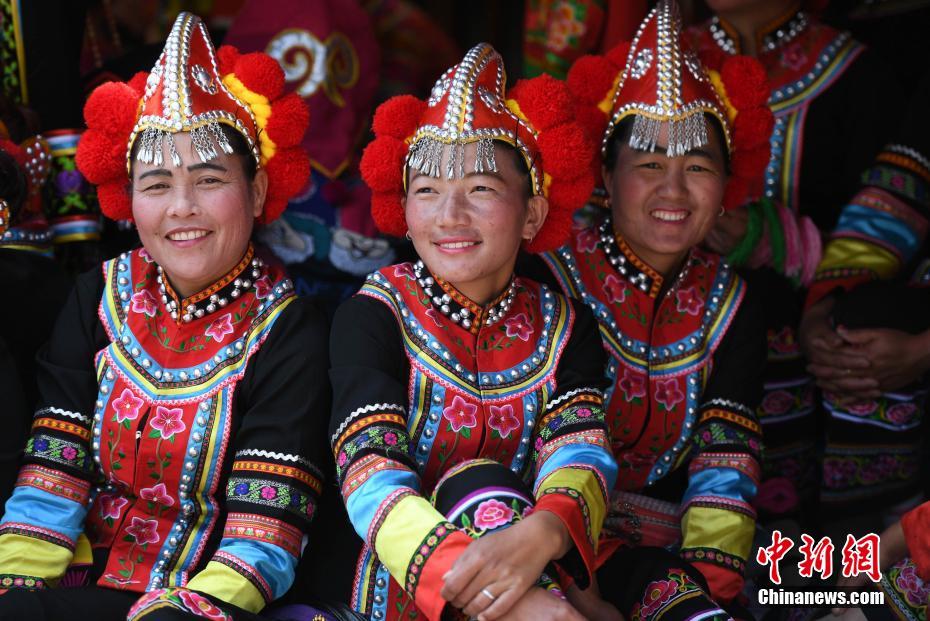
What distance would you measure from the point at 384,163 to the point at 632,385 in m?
0.91

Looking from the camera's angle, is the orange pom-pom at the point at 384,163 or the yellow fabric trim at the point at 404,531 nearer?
the yellow fabric trim at the point at 404,531

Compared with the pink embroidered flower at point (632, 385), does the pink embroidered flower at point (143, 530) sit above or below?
below

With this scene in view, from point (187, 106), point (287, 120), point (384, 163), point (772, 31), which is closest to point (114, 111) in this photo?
point (187, 106)

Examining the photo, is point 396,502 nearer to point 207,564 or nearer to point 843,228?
point 207,564

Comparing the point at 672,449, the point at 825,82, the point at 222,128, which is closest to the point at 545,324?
the point at 672,449

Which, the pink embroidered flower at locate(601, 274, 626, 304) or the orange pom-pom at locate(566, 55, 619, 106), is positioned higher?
the orange pom-pom at locate(566, 55, 619, 106)

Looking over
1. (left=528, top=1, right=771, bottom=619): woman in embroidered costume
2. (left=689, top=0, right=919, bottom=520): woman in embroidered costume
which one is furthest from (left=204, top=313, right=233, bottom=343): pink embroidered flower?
(left=689, top=0, right=919, bottom=520): woman in embroidered costume

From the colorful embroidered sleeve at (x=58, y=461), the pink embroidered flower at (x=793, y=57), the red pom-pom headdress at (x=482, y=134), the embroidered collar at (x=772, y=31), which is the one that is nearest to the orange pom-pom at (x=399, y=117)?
the red pom-pom headdress at (x=482, y=134)

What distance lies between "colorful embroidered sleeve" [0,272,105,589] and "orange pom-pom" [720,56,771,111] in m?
1.77

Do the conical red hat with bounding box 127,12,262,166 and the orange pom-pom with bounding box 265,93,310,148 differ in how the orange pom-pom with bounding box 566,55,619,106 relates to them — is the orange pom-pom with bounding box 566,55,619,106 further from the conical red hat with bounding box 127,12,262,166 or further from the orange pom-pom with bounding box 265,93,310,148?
the conical red hat with bounding box 127,12,262,166

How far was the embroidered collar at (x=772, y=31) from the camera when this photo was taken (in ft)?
12.7

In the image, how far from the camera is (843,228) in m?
3.84

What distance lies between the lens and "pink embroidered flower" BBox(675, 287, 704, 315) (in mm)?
3289

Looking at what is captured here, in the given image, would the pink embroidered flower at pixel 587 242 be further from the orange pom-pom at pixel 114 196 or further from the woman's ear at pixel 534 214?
A: the orange pom-pom at pixel 114 196
